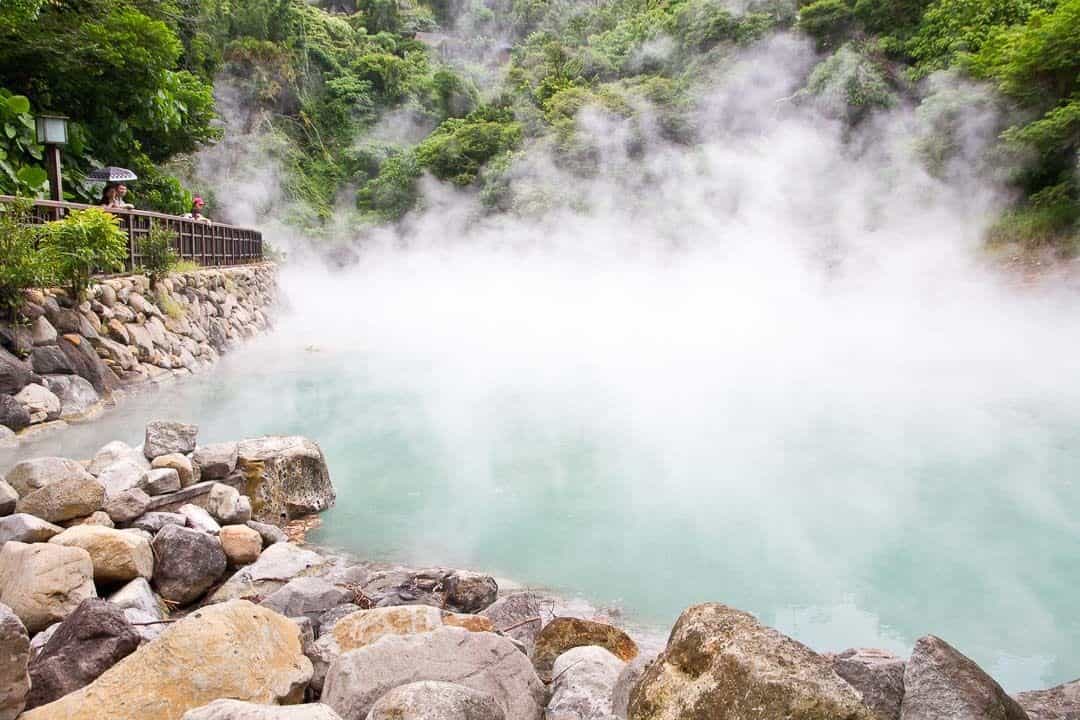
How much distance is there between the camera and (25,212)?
248 inches

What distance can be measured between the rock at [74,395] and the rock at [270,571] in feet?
9.81

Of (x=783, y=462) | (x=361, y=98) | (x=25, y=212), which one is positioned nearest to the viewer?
(x=783, y=462)

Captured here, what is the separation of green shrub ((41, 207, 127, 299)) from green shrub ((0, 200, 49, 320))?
0.21 metres

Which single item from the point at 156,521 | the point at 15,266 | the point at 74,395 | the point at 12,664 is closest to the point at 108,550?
the point at 156,521

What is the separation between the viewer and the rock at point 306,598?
2996 millimetres

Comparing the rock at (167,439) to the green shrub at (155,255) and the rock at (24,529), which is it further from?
the green shrub at (155,255)

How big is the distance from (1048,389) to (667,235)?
12.3 m

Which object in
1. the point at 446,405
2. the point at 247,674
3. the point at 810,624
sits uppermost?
the point at 446,405

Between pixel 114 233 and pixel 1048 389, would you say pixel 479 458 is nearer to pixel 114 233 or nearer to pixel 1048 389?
pixel 114 233

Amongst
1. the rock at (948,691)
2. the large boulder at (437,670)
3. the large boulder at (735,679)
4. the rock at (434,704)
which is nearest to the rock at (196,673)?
the large boulder at (437,670)

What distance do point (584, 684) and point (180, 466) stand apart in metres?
2.95

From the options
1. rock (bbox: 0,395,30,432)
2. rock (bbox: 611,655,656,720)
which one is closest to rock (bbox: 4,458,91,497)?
rock (bbox: 0,395,30,432)

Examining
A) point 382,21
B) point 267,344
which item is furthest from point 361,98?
point 267,344

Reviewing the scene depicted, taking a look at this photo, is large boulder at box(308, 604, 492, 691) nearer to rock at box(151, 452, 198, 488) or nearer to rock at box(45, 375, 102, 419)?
rock at box(151, 452, 198, 488)
